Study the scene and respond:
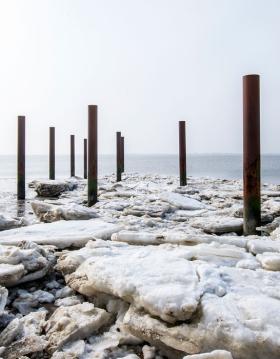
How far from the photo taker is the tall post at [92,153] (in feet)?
25.7

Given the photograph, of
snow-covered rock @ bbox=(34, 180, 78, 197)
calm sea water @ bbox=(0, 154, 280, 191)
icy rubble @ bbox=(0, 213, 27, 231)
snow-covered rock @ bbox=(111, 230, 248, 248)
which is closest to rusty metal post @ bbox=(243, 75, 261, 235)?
snow-covered rock @ bbox=(111, 230, 248, 248)

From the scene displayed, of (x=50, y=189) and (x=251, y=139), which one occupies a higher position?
(x=251, y=139)

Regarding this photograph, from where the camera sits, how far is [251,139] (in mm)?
4707

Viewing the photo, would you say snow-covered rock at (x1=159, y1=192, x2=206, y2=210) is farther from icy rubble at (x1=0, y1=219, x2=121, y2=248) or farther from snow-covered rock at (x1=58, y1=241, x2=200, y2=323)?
snow-covered rock at (x1=58, y1=241, x2=200, y2=323)

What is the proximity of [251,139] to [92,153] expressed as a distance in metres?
3.89

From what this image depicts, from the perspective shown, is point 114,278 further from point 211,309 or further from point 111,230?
point 111,230

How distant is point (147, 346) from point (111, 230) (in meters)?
2.12

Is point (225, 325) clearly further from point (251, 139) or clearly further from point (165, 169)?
point (165, 169)

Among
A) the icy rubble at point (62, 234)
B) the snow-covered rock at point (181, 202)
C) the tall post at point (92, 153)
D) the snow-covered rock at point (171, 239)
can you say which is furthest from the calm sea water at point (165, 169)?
the snow-covered rock at point (171, 239)

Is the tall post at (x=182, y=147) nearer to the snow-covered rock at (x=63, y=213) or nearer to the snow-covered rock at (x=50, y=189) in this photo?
the snow-covered rock at (x=50, y=189)

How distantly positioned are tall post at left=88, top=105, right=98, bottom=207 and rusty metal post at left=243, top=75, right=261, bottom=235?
3.80m

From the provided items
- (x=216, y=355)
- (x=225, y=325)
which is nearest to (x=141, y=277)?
(x=225, y=325)

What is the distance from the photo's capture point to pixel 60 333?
6.91 feet

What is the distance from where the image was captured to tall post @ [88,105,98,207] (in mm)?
7832
